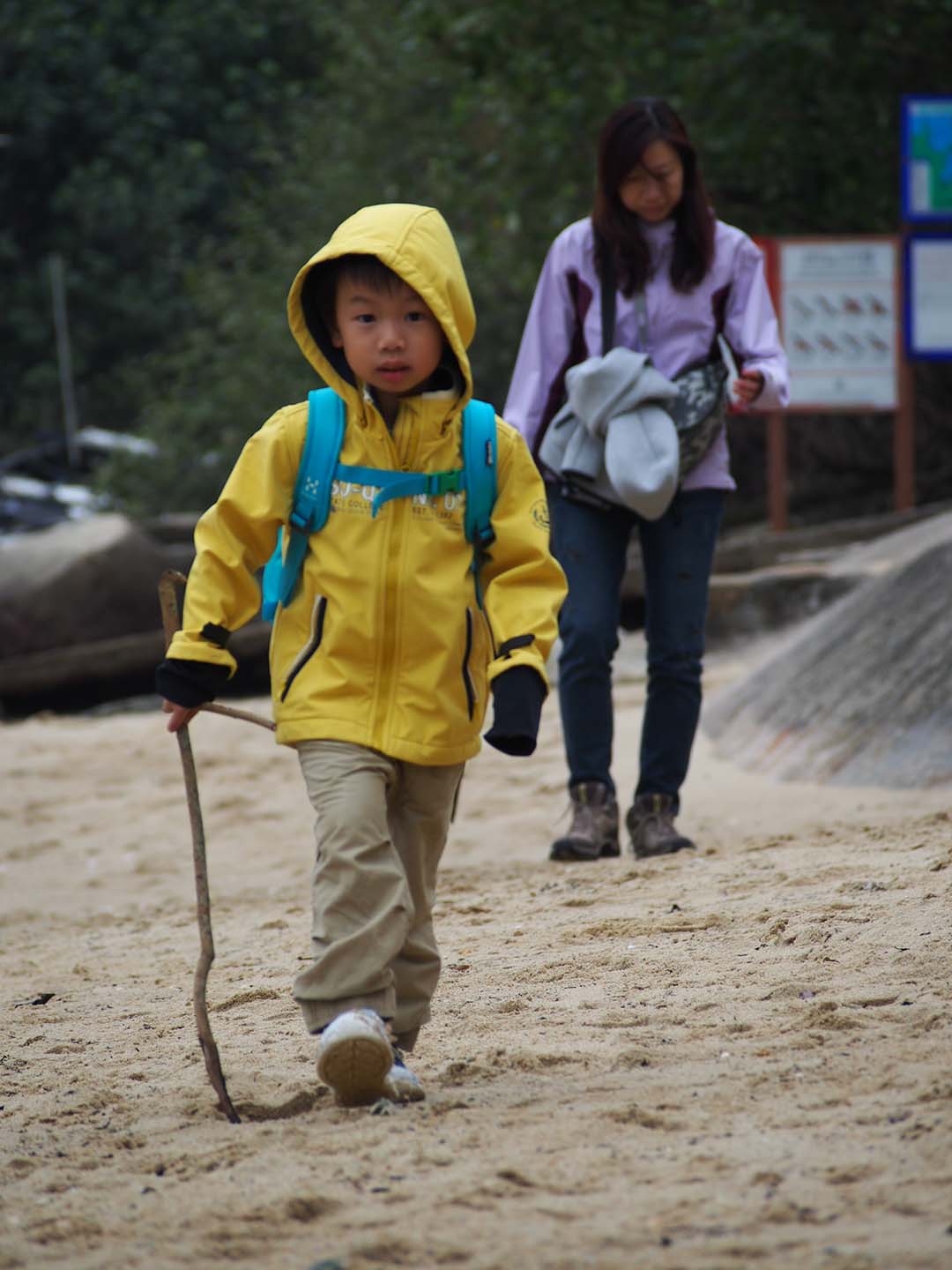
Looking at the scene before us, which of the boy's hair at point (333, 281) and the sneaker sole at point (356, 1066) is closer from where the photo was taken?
the sneaker sole at point (356, 1066)

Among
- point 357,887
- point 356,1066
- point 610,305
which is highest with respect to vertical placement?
point 610,305

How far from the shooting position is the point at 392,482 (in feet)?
10.5

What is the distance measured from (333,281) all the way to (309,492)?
0.40 m

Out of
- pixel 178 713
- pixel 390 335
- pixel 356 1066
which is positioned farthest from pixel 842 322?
pixel 356 1066

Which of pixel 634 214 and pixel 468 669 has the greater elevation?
pixel 634 214

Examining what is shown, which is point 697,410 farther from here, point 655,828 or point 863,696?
point 863,696

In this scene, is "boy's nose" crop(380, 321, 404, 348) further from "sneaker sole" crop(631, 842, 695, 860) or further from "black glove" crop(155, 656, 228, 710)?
"sneaker sole" crop(631, 842, 695, 860)

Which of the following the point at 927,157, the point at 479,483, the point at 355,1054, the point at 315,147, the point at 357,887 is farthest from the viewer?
the point at 315,147

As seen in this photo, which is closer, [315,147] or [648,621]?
[648,621]

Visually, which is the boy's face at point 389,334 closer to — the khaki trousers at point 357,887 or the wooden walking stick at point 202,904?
the wooden walking stick at point 202,904

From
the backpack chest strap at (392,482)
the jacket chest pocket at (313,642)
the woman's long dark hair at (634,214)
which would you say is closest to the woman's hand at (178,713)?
the jacket chest pocket at (313,642)

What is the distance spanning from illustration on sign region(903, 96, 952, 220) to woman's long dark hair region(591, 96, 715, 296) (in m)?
6.21

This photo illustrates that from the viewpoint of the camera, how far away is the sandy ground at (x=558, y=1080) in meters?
2.38

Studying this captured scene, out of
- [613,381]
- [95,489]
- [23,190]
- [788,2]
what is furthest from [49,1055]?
[23,190]
